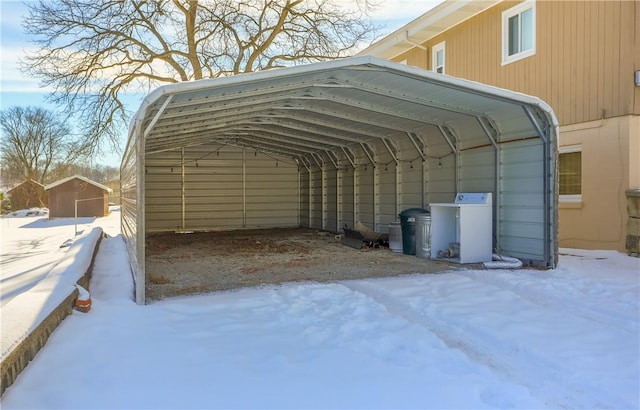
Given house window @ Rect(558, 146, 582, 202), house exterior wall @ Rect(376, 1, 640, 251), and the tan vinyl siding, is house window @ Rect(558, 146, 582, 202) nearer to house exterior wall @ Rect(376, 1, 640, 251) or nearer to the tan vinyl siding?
house exterior wall @ Rect(376, 1, 640, 251)

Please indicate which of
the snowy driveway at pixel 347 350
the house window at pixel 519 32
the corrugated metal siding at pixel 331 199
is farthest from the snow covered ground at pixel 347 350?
the corrugated metal siding at pixel 331 199

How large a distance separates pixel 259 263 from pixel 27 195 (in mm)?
34132

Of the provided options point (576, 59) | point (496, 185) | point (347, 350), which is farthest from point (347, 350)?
point (576, 59)

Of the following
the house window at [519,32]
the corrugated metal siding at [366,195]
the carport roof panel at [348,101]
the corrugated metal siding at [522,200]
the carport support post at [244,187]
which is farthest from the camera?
the carport support post at [244,187]

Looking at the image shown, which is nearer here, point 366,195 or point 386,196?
point 386,196

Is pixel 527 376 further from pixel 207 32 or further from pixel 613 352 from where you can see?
pixel 207 32

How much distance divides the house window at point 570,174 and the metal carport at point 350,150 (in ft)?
8.13

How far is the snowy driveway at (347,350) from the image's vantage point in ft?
9.37

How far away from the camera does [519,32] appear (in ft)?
34.9

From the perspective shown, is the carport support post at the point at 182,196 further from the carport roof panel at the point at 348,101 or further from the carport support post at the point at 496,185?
the carport support post at the point at 496,185

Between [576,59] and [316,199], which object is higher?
[576,59]

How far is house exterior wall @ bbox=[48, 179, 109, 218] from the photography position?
27.7 metres

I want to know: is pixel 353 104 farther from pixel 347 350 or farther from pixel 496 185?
pixel 347 350

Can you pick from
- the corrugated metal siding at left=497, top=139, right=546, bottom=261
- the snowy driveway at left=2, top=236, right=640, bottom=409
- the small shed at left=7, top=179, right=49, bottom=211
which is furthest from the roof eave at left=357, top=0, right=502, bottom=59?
the small shed at left=7, top=179, right=49, bottom=211
